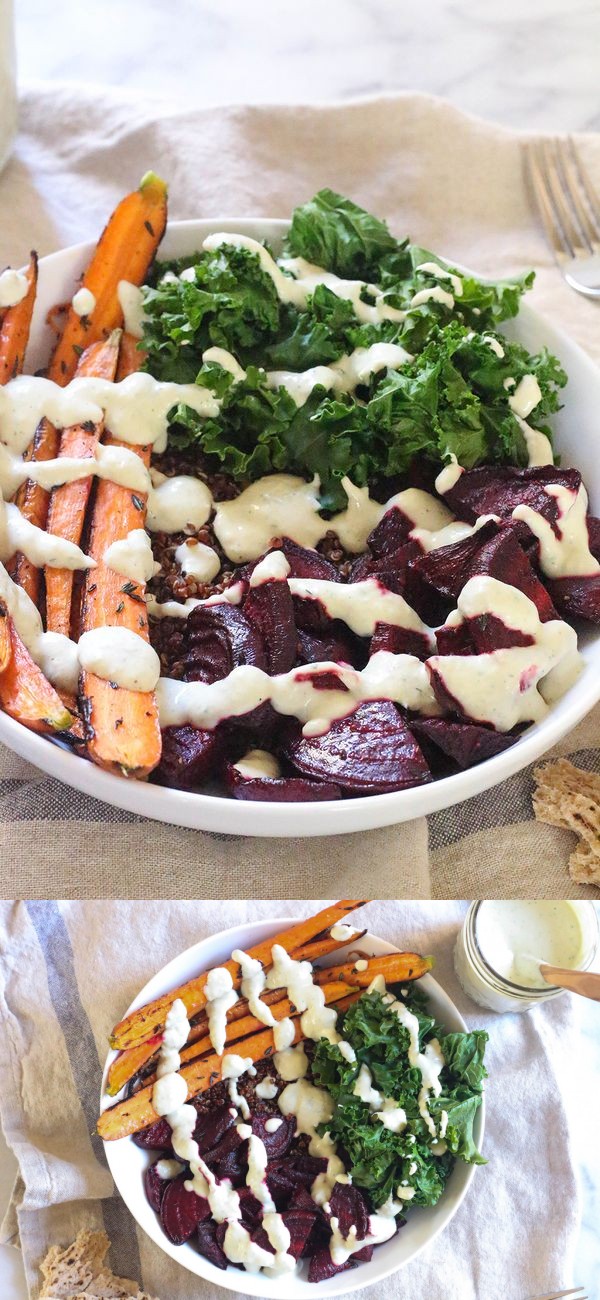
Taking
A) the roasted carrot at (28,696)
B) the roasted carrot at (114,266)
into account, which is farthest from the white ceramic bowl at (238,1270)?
the roasted carrot at (114,266)

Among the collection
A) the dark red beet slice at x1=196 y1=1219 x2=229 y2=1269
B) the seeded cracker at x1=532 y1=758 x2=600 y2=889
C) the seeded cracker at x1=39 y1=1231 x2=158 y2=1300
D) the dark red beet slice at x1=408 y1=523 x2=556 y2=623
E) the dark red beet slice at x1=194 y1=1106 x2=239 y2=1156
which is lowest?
the seeded cracker at x1=39 y1=1231 x2=158 y2=1300

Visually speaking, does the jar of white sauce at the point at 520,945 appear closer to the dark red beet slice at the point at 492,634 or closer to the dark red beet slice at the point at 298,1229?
the dark red beet slice at the point at 298,1229

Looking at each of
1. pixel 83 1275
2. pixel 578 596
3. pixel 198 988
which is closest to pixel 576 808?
pixel 578 596

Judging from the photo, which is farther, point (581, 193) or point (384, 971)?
point (581, 193)

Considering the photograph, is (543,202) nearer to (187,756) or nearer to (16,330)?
(16,330)

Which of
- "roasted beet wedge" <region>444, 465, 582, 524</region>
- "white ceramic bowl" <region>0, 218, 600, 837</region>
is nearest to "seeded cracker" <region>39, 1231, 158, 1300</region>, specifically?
"white ceramic bowl" <region>0, 218, 600, 837</region>

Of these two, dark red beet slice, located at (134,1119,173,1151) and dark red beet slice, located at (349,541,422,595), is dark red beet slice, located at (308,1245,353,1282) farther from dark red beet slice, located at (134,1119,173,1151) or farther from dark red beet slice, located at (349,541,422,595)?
dark red beet slice, located at (349,541,422,595)

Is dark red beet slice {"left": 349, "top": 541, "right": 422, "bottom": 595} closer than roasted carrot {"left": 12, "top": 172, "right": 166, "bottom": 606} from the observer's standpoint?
Yes
